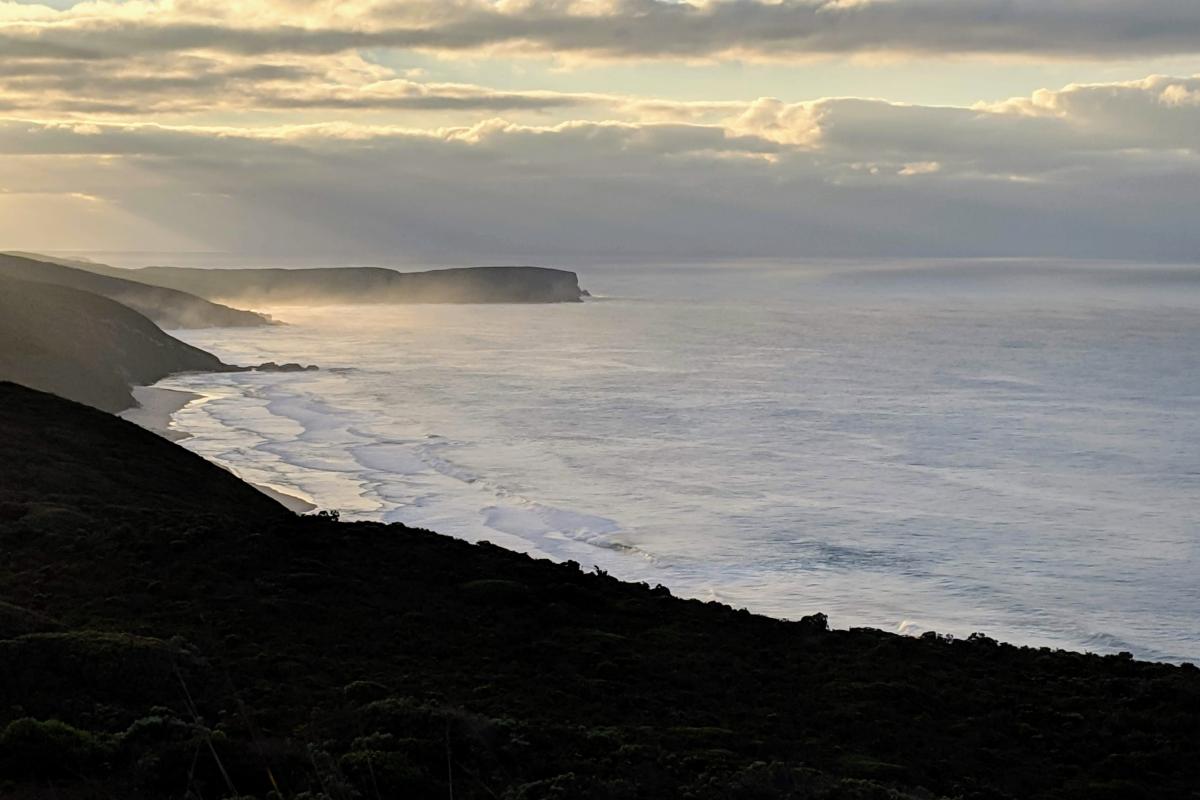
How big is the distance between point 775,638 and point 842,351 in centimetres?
10976

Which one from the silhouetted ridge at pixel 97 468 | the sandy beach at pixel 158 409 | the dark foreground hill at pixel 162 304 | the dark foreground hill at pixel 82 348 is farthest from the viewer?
the dark foreground hill at pixel 162 304

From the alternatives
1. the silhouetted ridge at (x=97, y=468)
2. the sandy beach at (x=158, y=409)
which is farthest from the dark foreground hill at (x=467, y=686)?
the sandy beach at (x=158, y=409)

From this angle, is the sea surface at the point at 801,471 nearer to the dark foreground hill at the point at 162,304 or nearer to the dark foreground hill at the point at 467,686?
the dark foreground hill at the point at 467,686

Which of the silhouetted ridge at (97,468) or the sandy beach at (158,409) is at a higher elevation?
the silhouetted ridge at (97,468)

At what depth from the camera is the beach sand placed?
43938 millimetres

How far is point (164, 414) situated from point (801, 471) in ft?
118

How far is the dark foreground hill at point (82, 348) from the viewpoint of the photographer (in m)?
70.1

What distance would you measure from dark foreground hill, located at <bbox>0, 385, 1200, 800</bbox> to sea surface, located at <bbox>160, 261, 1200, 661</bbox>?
33.4 feet

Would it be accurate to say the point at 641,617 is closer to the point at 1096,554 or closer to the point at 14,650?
the point at 14,650

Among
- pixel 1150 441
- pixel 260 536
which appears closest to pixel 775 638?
pixel 260 536

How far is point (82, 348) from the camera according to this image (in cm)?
8075

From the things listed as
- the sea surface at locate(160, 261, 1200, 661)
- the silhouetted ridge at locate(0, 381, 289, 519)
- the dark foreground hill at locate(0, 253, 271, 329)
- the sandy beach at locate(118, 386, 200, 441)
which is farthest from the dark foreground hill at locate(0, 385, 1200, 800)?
the dark foreground hill at locate(0, 253, 271, 329)

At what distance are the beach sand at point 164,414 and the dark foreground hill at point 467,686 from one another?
51.5 feet

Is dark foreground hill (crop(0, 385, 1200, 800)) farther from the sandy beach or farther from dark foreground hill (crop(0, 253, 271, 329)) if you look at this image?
dark foreground hill (crop(0, 253, 271, 329))
